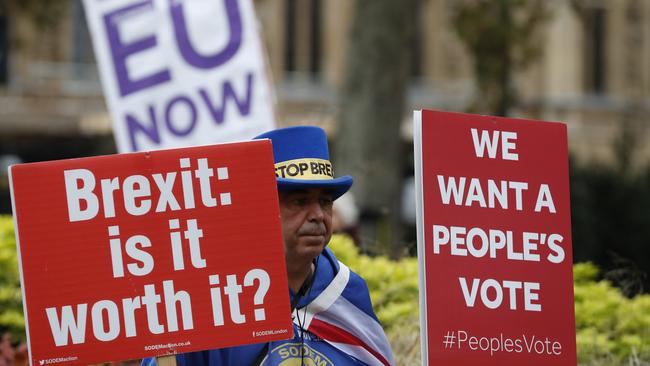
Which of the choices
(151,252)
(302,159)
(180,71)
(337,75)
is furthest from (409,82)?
(151,252)

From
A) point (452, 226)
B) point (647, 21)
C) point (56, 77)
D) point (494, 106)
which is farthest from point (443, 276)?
point (647, 21)

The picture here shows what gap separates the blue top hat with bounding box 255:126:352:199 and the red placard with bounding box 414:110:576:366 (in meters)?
0.32

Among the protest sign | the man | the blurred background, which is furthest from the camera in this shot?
the blurred background

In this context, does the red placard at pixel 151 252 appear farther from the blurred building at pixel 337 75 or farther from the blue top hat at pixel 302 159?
the blurred building at pixel 337 75

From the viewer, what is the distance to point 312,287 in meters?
4.74

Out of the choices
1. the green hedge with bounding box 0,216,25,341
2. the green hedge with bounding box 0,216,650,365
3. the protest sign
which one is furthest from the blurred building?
the green hedge with bounding box 0,216,650,365

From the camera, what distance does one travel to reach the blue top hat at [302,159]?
4.72 metres

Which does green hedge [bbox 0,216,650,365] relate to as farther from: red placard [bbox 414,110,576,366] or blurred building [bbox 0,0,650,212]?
blurred building [bbox 0,0,650,212]

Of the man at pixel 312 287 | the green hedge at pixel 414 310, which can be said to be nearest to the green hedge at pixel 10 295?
the green hedge at pixel 414 310

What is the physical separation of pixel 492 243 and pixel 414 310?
211cm

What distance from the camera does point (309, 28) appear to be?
36719 millimetres

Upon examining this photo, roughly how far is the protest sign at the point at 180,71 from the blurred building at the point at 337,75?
2103 centimetres

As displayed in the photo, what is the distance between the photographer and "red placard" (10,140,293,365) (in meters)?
4.36

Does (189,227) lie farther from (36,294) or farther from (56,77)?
(56,77)
